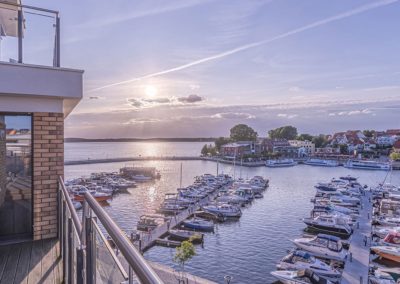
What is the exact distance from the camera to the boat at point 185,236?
→ 17.7 meters

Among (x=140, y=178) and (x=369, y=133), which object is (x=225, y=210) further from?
(x=369, y=133)

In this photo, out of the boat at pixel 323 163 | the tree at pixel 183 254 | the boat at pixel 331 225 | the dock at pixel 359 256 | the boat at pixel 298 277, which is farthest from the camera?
the boat at pixel 323 163

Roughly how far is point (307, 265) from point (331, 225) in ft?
24.0

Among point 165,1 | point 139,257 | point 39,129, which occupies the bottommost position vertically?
point 139,257

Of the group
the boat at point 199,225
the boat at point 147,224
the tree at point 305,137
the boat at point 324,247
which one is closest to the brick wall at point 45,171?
the boat at point 324,247

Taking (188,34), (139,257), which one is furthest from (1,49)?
(188,34)

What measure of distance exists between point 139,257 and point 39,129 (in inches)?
150

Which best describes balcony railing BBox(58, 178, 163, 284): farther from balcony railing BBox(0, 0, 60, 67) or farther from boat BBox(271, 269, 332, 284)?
boat BBox(271, 269, 332, 284)

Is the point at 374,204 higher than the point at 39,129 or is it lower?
lower

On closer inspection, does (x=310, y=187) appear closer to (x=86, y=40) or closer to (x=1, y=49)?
(x=86, y=40)

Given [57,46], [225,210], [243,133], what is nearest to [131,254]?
[57,46]

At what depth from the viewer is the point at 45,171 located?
410cm

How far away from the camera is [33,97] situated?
4043mm

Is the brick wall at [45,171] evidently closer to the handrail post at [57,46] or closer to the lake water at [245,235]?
the handrail post at [57,46]
